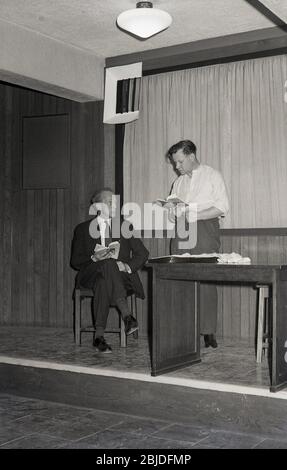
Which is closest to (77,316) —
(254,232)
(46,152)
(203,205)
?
(203,205)

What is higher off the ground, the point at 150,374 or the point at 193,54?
the point at 193,54

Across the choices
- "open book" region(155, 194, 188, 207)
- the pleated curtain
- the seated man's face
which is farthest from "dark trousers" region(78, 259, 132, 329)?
the pleated curtain

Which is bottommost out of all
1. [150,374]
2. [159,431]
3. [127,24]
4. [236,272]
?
[159,431]

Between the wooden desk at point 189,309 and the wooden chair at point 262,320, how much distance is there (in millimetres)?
421

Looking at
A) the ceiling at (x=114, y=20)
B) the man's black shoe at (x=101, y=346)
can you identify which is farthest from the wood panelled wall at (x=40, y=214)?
the man's black shoe at (x=101, y=346)

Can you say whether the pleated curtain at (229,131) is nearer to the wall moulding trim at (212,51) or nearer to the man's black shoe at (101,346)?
the wall moulding trim at (212,51)

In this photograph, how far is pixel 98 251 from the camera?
203 inches

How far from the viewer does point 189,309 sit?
4367mm

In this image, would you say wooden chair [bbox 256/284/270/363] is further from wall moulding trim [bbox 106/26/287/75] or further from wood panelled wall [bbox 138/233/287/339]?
wall moulding trim [bbox 106/26/287/75]

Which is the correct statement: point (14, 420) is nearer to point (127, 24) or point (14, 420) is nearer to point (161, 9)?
point (127, 24)

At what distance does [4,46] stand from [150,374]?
3.02 m

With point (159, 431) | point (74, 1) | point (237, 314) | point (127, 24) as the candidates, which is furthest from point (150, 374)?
point (74, 1)

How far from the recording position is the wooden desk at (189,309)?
3494 millimetres
